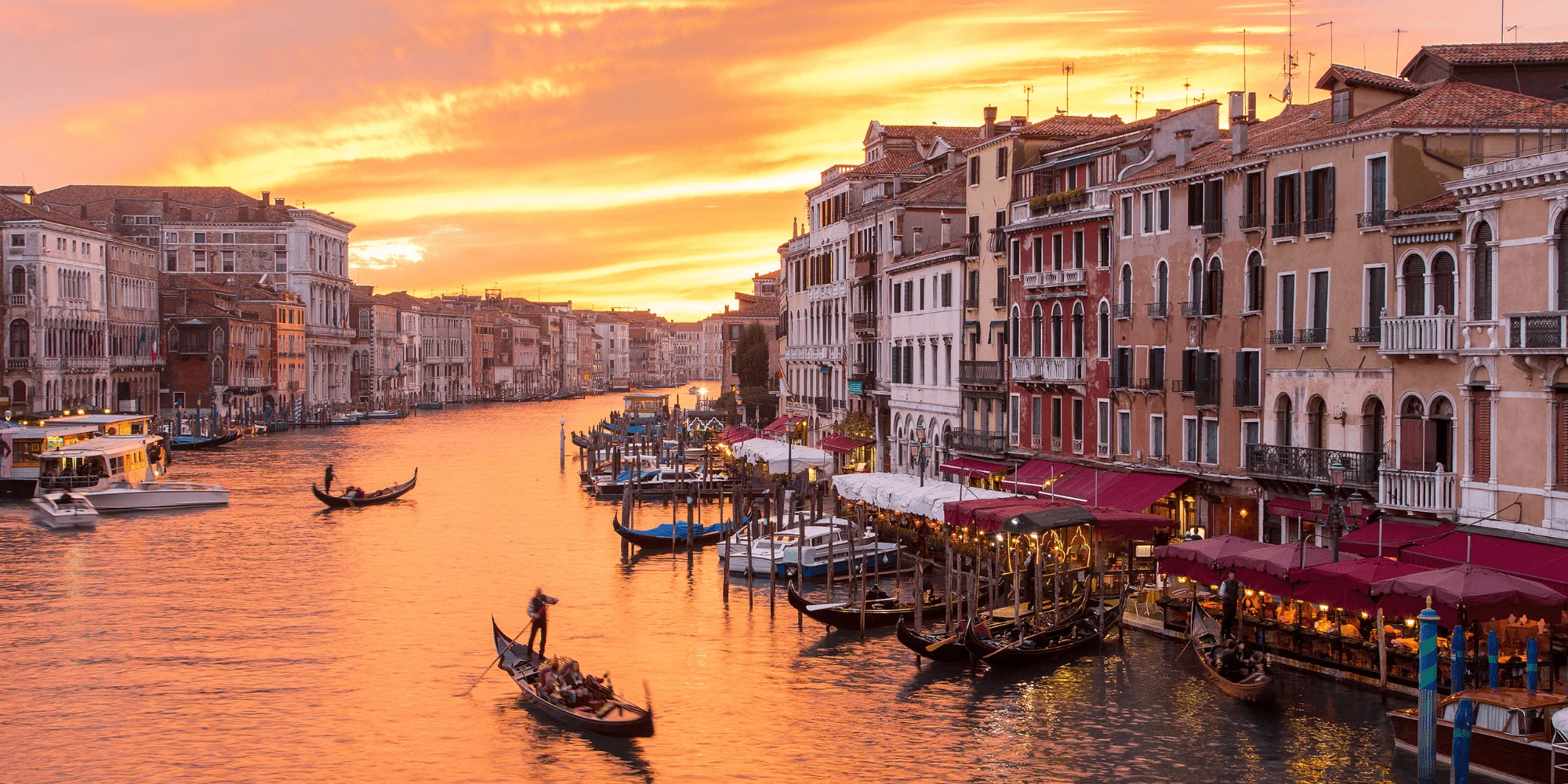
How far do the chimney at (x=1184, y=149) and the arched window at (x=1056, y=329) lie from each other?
16.7 ft

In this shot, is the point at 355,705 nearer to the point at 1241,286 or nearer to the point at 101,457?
the point at 1241,286

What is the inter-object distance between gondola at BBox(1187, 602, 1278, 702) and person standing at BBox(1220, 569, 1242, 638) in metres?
0.19

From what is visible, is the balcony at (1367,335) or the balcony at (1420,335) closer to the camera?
the balcony at (1420,335)

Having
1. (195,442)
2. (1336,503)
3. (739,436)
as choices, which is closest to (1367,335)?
(1336,503)

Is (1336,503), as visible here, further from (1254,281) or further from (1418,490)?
(1254,281)

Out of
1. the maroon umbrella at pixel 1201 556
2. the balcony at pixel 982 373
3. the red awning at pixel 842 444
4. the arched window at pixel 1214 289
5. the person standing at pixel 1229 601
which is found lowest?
the person standing at pixel 1229 601

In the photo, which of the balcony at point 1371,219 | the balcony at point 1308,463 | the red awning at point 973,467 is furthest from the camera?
the red awning at point 973,467

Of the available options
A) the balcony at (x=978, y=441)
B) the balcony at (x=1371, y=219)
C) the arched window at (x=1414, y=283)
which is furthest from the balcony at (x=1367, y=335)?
the balcony at (x=978, y=441)

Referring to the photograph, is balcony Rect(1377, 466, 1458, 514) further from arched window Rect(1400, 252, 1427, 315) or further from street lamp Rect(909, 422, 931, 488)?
street lamp Rect(909, 422, 931, 488)

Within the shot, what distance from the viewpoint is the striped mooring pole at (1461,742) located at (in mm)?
16438

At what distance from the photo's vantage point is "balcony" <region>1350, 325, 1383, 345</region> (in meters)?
24.7

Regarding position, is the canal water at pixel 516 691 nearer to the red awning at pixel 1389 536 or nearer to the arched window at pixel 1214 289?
the red awning at pixel 1389 536

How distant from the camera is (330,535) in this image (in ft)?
147

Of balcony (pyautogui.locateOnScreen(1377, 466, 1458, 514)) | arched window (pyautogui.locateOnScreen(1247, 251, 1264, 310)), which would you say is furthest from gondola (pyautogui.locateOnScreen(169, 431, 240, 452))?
balcony (pyautogui.locateOnScreen(1377, 466, 1458, 514))
